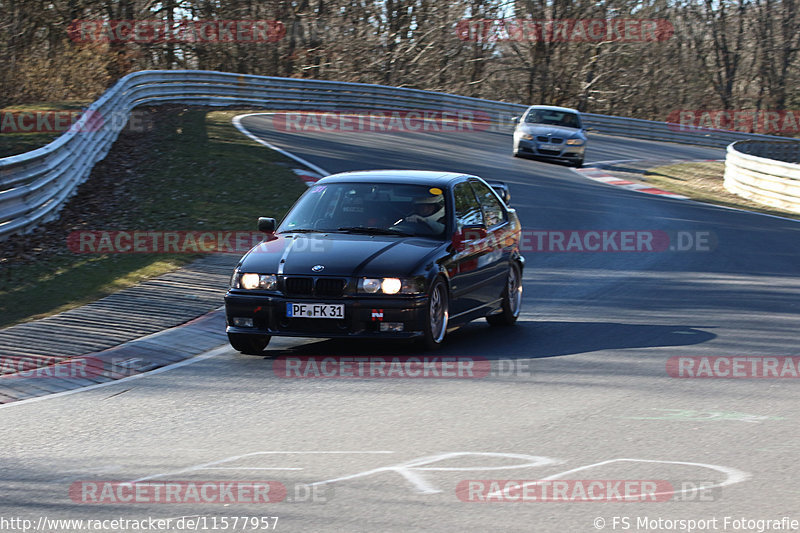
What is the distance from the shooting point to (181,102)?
3244 cm

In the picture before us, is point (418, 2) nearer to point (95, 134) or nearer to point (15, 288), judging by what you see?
point (95, 134)

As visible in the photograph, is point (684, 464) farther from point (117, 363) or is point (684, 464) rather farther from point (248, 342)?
point (117, 363)

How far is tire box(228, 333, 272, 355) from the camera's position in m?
8.60

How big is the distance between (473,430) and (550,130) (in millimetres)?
22356

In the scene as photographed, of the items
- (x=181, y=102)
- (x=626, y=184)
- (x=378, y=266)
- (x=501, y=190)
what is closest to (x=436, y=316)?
(x=378, y=266)

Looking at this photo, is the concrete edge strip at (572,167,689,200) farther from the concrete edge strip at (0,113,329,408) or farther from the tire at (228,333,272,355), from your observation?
the tire at (228,333,272,355)

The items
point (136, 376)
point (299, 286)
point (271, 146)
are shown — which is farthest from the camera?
point (271, 146)

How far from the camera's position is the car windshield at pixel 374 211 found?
9148mm

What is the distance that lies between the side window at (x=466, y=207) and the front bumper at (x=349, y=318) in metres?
1.35

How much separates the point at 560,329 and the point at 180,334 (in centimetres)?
356

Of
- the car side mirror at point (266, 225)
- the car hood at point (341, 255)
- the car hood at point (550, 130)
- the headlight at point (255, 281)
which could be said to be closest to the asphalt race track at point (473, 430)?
the headlight at point (255, 281)

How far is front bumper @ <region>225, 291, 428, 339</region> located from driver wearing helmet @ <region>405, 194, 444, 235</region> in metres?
1.05

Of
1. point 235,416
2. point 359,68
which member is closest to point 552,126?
point 359,68

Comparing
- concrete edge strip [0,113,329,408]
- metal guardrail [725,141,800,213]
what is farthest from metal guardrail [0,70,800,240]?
metal guardrail [725,141,800,213]
